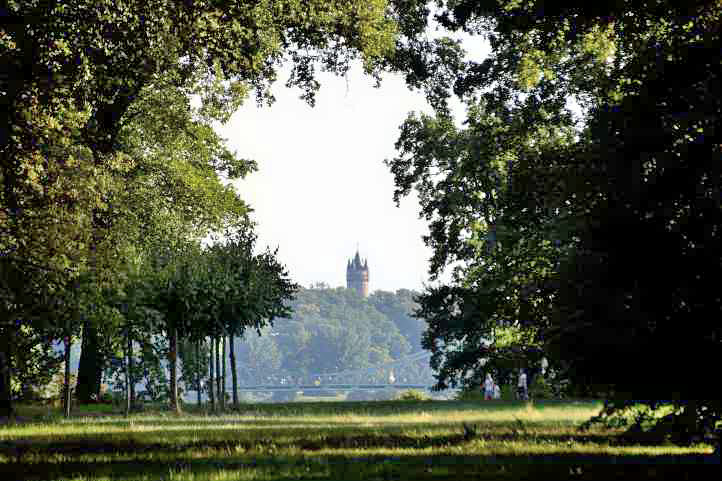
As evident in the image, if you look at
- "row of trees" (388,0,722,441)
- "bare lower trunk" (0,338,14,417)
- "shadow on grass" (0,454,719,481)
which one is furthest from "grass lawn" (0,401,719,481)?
"bare lower trunk" (0,338,14,417)

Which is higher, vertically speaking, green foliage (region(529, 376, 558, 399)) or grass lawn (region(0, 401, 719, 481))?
green foliage (region(529, 376, 558, 399))

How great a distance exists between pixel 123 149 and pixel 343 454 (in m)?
24.2

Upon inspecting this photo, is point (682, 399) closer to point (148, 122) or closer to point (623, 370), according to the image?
point (623, 370)

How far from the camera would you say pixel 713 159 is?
11156 millimetres

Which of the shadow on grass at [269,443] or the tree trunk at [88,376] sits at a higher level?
the tree trunk at [88,376]

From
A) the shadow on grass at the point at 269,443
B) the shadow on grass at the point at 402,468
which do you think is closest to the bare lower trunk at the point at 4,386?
the shadow on grass at the point at 269,443

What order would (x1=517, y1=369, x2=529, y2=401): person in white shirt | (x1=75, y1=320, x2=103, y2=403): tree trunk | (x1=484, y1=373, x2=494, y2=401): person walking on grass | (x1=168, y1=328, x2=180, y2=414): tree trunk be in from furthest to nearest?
(x1=484, y1=373, x2=494, y2=401): person walking on grass
(x1=517, y1=369, x2=529, y2=401): person in white shirt
(x1=75, y1=320, x2=103, y2=403): tree trunk
(x1=168, y1=328, x2=180, y2=414): tree trunk

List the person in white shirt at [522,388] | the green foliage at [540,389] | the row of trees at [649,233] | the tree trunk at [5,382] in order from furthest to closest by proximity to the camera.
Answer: the green foliage at [540,389], the person in white shirt at [522,388], the tree trunk at [5,382], the row of trees at [649,233]

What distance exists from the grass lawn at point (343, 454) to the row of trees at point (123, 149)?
5.59 metres

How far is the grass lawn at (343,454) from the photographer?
10102 millimetres

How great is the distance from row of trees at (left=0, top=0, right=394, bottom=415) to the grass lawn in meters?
5.59

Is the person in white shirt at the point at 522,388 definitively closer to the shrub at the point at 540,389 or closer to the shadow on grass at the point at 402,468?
the shrub at the point at 540,389

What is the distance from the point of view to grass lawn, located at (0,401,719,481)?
10102 mm

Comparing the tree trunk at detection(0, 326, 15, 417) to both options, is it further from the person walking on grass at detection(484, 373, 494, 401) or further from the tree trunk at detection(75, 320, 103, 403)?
the person walking on grass at detection(484, 373, 494, 401)
